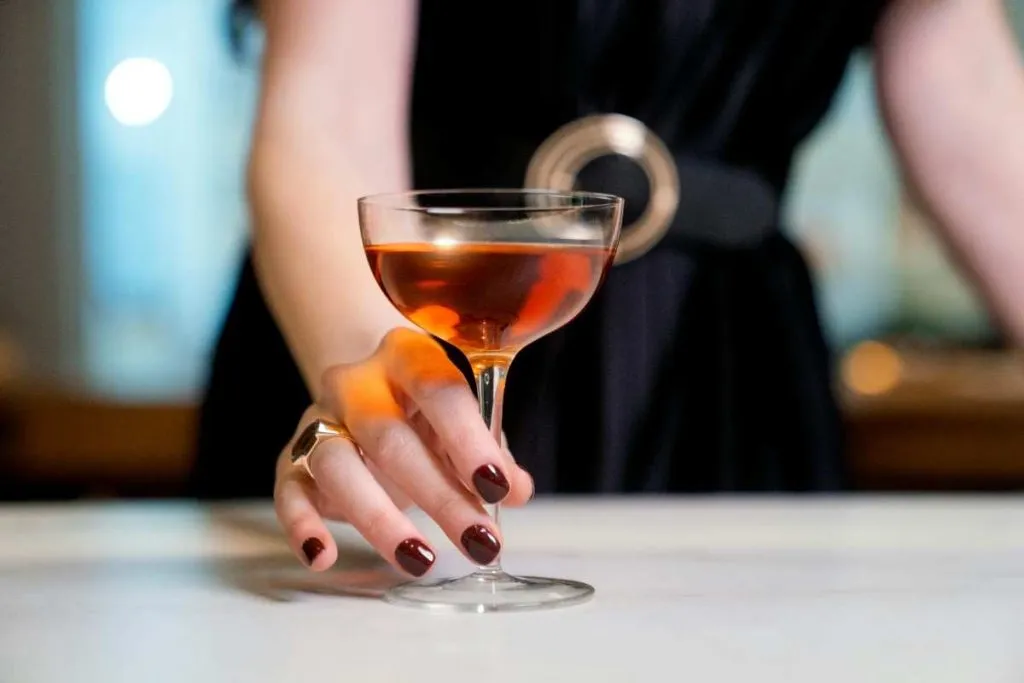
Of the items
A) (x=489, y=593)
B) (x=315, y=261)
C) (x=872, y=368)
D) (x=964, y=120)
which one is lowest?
(x=872, y=368)

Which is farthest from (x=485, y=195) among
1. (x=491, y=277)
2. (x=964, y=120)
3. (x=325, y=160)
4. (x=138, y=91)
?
(x=138, y=91)

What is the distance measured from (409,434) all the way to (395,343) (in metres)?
0.06

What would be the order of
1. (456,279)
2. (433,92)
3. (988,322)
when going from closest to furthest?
(456,279) → (433,92) → (988,322)

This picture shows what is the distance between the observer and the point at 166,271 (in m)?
2.48

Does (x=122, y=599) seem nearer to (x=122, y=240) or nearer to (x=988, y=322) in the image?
(x=122, y=240)

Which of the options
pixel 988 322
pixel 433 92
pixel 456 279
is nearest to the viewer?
pixel 456 279

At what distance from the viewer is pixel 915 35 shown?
1.34 metres

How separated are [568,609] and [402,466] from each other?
127 millimetres

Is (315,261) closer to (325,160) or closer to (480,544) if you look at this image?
(325,160)

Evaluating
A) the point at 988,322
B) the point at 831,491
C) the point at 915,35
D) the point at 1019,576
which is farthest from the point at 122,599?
the point at 988,322

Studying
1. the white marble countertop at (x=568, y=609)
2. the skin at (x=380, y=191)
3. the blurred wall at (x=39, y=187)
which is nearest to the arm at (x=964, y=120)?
the skin at (x=380, y=191)

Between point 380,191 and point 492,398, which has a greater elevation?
point 380,191

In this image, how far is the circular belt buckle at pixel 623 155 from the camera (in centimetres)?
129

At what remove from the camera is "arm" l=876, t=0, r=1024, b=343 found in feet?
4.36
